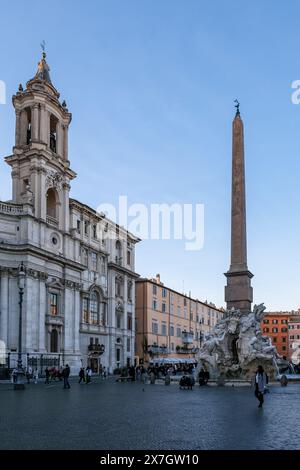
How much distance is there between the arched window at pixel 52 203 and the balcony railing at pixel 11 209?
4883 millimetres

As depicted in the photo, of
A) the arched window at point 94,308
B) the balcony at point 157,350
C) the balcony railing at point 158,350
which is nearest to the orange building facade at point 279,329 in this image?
the balcony railing at point 158,350

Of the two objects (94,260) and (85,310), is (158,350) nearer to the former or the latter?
(85,310)

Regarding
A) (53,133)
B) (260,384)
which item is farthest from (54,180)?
(260,384)

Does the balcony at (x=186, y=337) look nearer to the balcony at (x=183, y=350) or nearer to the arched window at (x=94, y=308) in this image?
the balcony at (x=183, y=350)

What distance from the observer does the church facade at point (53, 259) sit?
45.1m

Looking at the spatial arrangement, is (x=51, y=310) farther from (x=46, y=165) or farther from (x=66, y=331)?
(x=46, y=165)

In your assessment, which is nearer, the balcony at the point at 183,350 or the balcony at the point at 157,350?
the balcony at the point at 157,350

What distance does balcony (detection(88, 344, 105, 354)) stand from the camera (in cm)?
5456

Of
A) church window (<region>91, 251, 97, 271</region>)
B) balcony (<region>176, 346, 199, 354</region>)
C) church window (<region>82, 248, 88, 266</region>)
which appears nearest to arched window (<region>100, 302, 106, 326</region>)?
church window (<region>91, 251, 97, 271</region>)

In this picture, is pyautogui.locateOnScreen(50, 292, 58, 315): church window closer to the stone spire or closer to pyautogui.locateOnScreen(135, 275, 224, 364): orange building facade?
pyautogui.locateOnScreen(135, 275, 224, 364): orange building facade

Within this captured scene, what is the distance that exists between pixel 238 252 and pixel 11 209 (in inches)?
903
